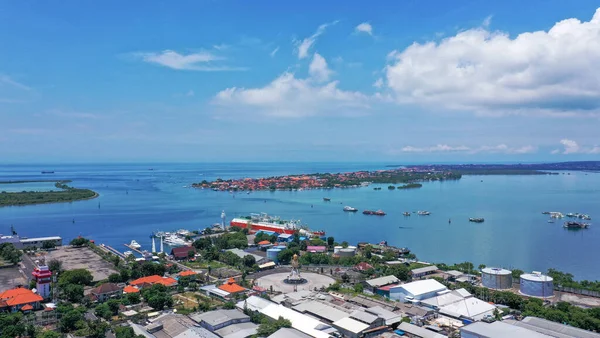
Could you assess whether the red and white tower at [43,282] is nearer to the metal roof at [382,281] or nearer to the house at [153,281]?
the house at [153,281]

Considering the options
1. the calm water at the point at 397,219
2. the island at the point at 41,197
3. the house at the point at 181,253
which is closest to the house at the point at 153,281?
the house at the point at 181,253

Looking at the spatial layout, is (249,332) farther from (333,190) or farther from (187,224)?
(333,190)

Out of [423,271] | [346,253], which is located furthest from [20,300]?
[423,271]

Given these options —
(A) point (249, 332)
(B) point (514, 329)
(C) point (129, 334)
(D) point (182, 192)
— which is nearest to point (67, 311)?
(C) point (129, 334)

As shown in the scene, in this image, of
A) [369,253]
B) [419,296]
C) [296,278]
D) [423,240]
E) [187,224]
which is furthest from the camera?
[187,224]

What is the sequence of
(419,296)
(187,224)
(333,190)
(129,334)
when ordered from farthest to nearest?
(333,190), (187,224), (419,296), (129,334)

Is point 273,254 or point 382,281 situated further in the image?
point 273,254

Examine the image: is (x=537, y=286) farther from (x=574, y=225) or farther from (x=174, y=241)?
(x=574, y=225)
